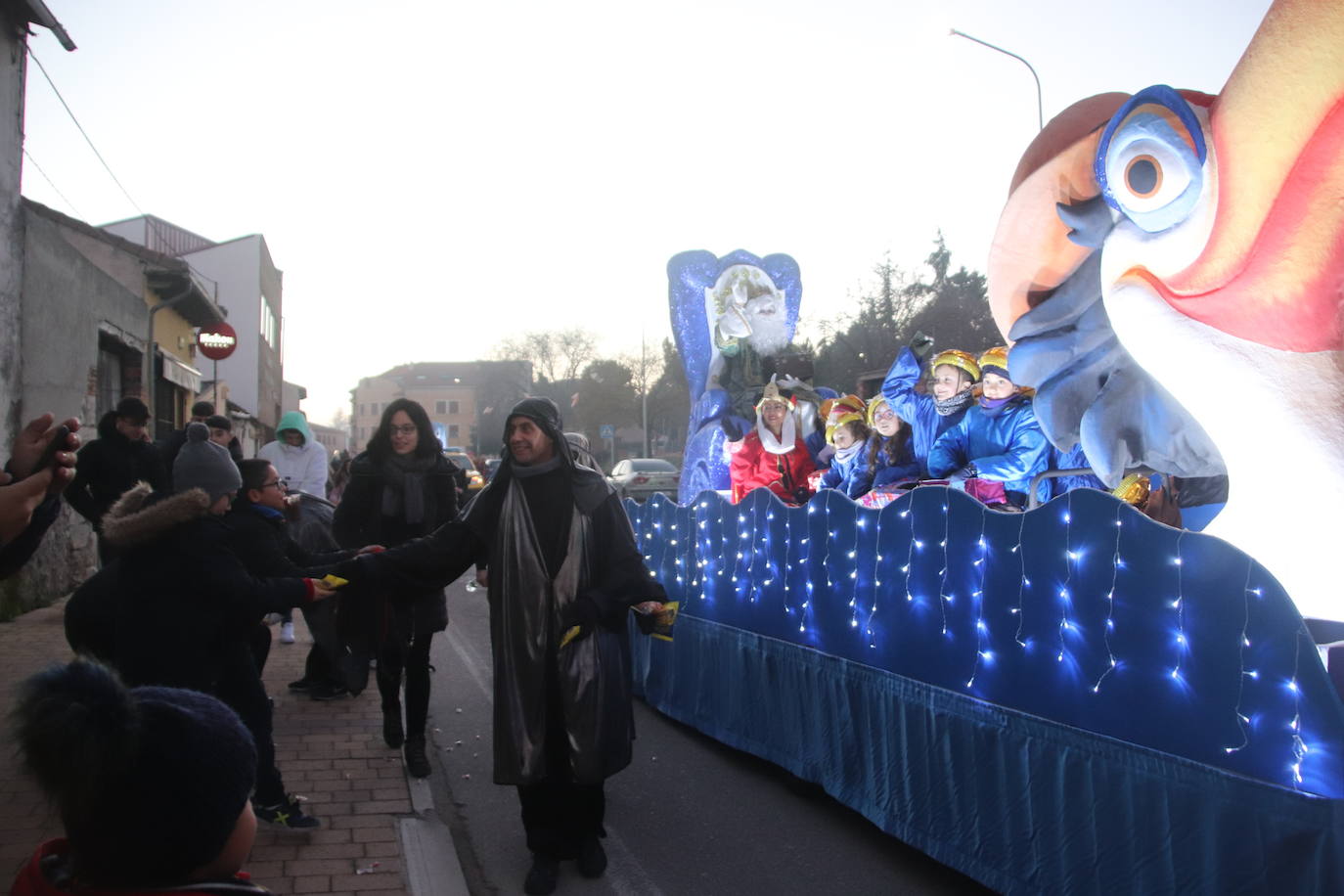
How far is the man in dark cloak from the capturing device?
12.5ft

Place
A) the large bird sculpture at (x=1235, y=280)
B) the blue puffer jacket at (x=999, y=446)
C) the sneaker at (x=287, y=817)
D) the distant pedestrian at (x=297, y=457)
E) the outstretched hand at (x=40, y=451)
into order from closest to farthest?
the outstretched hand at (x=40, y=451), the large bird sculpture at (x=1235, y=280), the sneaker at (x=287, y=817), the blue puffer jacket at (x=999, y=446), the distant pedestrian at (x=297, y=457)

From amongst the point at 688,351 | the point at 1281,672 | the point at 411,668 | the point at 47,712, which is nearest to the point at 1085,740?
the point at 1281,672

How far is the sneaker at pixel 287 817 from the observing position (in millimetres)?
3941

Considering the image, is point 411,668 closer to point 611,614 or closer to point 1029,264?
point 611,614

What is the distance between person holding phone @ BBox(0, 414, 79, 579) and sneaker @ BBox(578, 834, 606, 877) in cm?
224

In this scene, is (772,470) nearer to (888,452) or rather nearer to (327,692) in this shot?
(888,452)

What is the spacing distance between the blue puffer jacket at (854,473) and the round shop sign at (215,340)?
1722 cm

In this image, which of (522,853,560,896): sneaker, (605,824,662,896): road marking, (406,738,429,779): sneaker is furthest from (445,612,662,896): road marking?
(406,738,429,779): sneaker

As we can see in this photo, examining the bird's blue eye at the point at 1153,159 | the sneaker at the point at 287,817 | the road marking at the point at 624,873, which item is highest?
the bird's blue eye at the point at 1153,159

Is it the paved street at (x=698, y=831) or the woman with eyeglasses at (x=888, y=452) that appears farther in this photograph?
the woman with eyeglasses at (x=888, y=452)

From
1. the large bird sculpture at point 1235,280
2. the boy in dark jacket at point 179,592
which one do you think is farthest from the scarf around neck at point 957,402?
the boy in dark jacket at point 179,592

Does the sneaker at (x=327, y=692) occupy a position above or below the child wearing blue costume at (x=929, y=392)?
below

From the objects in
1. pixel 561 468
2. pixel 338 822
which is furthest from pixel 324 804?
pixel 561 468

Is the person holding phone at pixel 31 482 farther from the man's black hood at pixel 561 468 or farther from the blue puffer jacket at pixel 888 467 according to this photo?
the blue puffer jacket at pixel 888 467
